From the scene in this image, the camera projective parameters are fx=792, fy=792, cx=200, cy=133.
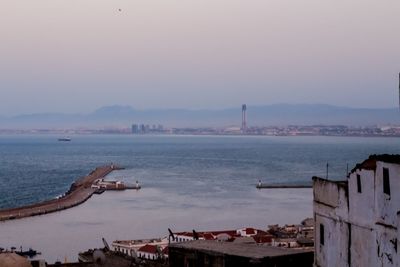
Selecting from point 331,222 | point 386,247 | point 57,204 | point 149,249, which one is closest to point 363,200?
point 386,247

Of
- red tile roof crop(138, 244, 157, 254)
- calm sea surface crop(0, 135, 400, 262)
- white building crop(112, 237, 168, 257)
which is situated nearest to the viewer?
red tile roof crop(138, 244, 157, 254)

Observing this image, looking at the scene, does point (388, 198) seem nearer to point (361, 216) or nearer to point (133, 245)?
point (361, 216)

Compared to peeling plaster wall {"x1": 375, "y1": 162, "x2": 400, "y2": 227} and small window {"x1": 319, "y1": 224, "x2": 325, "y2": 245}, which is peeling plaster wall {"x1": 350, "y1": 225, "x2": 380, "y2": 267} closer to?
peeling plaster wall {"x1": 375, "y1": 162, "x2": 400, "y2": 227}

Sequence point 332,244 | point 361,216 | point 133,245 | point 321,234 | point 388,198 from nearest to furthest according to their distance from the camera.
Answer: point 388,198, point 361,216, point 332,244, point 321,234, point 133,245

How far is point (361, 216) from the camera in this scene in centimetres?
1414

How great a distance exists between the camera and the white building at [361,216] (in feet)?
42.8

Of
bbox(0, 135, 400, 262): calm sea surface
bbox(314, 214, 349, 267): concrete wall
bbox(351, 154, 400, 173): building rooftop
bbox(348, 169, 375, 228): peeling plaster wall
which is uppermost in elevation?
bbox(351, 154, 400, 173): building rooftop

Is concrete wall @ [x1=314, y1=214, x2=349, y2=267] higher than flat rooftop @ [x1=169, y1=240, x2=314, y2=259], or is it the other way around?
concrete wall @ [x1=314, y1=214, x2=349, y2=267]

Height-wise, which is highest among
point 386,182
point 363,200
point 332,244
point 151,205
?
point 386,182

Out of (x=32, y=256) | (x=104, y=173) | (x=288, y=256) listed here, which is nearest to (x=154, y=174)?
(x=104, y=173)

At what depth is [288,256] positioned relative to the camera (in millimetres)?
16750

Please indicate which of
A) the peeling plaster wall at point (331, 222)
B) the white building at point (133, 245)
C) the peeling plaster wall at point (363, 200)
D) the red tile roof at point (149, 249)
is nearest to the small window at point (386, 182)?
the peeling plaster wall at point (363, 200)

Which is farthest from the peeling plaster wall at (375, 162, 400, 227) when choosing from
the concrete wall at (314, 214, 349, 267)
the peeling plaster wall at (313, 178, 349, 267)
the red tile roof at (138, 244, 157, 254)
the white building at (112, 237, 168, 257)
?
the white building at (112, 237, 168, 257)

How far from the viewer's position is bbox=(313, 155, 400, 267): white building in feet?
42.8
